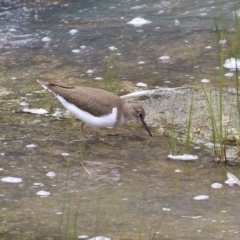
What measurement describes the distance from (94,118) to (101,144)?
0.22 metres

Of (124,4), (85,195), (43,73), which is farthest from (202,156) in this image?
(124,4)

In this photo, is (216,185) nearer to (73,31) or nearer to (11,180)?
(11,180)

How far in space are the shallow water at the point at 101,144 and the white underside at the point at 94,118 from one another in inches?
6.2

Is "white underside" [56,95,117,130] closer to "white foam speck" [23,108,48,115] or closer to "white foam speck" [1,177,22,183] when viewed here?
"white foam speck" [23,108,48,115]

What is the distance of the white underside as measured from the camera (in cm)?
580

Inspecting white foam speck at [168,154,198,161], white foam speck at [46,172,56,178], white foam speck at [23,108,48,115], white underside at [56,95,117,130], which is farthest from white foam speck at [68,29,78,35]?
white foam speck at [46,172,56,178]

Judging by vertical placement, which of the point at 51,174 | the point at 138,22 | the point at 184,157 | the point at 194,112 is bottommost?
the point at 138,22

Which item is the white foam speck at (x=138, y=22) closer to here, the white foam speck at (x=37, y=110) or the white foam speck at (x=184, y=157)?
the white foam speck at (x=37, y=110)

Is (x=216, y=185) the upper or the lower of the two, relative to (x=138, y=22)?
upper

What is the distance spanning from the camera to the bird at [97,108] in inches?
230

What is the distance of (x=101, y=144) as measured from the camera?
19.2 ft

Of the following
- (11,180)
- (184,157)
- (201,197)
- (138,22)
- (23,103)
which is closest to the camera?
Answer: (201,197)

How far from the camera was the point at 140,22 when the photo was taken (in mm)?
9109

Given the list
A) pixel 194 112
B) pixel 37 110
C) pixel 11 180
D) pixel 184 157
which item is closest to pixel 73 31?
pixel 37 110
